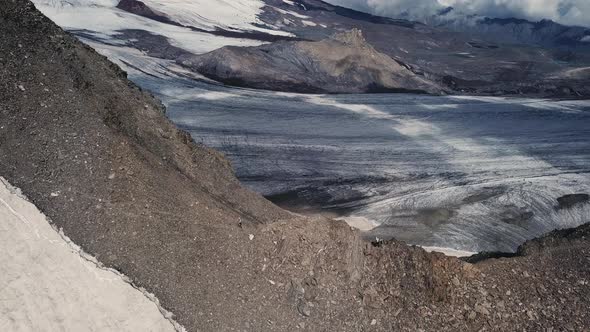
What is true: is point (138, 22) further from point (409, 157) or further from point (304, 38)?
point (409, 157)

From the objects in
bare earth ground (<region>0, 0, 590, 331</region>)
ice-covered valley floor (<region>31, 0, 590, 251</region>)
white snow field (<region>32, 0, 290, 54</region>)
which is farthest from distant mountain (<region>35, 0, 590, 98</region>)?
bare earth ground (<region>0, 0, 590, 331</region>)

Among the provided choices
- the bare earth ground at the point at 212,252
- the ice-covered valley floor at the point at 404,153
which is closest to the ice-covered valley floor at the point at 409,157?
the ice-covered valley floor at the point at 404,153

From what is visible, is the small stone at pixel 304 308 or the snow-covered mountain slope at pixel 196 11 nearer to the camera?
the small stone at pixel 304 308

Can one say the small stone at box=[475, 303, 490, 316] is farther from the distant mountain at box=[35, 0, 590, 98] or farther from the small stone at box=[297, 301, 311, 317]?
the distant mountain at box=[35, 0, 590, 98]

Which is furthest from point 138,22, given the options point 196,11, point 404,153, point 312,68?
point 404,153

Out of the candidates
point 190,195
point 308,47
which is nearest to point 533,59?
point 308,47

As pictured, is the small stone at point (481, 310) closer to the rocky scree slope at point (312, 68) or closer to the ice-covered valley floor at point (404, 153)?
the ice-covered valley floor at point (404, 153)

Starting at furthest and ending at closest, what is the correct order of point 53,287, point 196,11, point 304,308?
1. point 196,11
2. point 304,308
3. point 53,287
